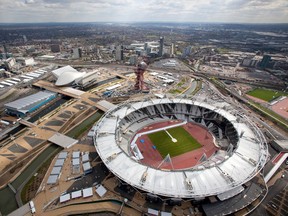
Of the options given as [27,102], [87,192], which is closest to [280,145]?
[87,192]

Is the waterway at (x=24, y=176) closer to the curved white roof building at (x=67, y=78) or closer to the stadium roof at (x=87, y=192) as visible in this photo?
the stadium roof at (x=87, y=192)

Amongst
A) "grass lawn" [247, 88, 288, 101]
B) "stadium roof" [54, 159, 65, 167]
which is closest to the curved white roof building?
"stadium roof" [54, 159, 65, 167]

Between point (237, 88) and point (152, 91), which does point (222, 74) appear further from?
point (152, 91)

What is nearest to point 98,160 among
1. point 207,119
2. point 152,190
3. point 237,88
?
point 152,190

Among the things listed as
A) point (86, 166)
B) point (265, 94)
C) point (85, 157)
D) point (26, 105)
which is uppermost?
point (26, 105)

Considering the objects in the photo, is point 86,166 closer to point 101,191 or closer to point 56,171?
point 56,171

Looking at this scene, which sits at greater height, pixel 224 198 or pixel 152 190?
pixel 152 190
